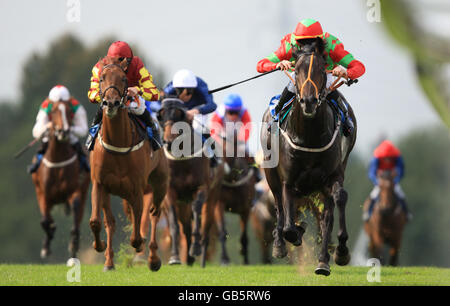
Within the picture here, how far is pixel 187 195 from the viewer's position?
1163 centimetres

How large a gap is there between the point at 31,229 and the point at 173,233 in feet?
104

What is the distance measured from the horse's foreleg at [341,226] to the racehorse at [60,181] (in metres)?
6.96

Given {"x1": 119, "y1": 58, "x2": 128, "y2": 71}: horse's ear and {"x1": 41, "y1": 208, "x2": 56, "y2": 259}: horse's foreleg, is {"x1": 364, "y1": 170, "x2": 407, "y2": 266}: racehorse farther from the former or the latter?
{"x1": 119, "y1": 58, "x2": 128, "y2": 71}: horse's ear

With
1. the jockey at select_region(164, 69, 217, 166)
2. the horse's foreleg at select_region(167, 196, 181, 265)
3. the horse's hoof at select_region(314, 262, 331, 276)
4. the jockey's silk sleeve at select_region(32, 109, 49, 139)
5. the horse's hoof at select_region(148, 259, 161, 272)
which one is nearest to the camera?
the horse's hoof at select_region(314, 262, 331, 276)

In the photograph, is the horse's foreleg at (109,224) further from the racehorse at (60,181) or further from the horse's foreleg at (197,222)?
the racehorse at (60,181)

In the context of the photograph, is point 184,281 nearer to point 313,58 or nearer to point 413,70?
point 313,58

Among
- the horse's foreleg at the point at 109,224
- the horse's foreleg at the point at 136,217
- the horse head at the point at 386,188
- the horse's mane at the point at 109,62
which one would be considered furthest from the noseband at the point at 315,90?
the horse head at the point at 386,188

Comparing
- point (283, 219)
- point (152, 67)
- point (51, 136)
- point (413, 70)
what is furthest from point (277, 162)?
point (152, 67)

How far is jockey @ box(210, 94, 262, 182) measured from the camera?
1406 cm

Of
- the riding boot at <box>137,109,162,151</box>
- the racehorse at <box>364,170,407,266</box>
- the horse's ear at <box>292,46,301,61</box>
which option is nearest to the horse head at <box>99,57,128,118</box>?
the riding boot at <box>137,109,162,151</box>

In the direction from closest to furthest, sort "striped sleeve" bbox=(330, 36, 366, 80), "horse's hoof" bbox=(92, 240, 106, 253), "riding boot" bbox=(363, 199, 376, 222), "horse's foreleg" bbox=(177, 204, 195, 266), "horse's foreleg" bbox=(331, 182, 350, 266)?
"horse's foreleg" bbox=(331, 182, 350, 266)
"striped sleeve" bbox=(330, 36, 366, 80)
"horse's hoof" bbox=(92, 240, 106, 253)
"horse's foreleg" bbox=(177, 204, 195, 266)
"riding boot" bbox=(363, 199, 376, 222)

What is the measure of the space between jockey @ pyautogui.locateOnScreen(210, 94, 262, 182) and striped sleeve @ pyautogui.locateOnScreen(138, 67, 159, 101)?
555cm

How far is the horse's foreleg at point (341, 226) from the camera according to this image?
7.17 metres

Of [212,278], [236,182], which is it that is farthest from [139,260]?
[236,182]
